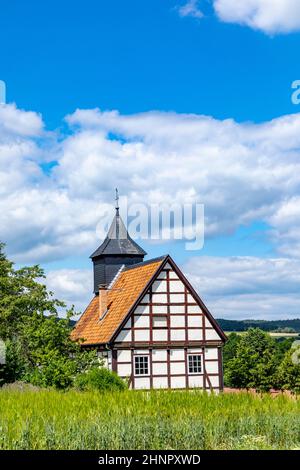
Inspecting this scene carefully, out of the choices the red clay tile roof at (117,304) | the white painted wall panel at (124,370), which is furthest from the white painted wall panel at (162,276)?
the white painted wall panel at (124,370)

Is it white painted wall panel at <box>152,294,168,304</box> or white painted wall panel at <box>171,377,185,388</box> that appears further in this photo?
white painted wall panel at <box>152,294,168,304</box>

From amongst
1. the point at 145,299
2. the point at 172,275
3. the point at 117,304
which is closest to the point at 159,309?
the point at 145,299

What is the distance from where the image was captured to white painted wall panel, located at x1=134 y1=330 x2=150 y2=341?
1423 inches

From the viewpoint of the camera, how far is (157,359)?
36469mm

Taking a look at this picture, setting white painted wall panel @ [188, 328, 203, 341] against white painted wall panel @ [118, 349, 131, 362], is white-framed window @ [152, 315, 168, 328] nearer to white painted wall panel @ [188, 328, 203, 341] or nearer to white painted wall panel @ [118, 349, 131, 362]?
white painted wall panel @ [188, 328, 203, 341]

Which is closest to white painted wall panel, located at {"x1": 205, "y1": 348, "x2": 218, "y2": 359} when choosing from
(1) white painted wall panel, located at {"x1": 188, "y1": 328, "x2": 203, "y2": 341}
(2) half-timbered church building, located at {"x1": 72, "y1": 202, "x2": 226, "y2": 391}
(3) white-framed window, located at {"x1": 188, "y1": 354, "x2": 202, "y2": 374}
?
(2) half-timbered church building, located at {"x1": 72, "y1": 202, "x2": 226, "y2": 391}

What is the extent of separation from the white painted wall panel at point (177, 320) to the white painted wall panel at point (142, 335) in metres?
1.34

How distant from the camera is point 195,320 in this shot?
3722 cm

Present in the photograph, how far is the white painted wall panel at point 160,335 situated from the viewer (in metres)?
36.5

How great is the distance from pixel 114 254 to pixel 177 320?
9279mm

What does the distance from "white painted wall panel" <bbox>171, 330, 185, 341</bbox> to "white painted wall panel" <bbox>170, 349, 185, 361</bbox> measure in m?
0.54

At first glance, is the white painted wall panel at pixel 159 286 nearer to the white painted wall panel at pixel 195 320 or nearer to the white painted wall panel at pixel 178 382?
the white painted wall panel at pixel 195 320

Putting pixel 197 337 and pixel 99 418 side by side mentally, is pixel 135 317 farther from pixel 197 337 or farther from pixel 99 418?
pixel 99 418
